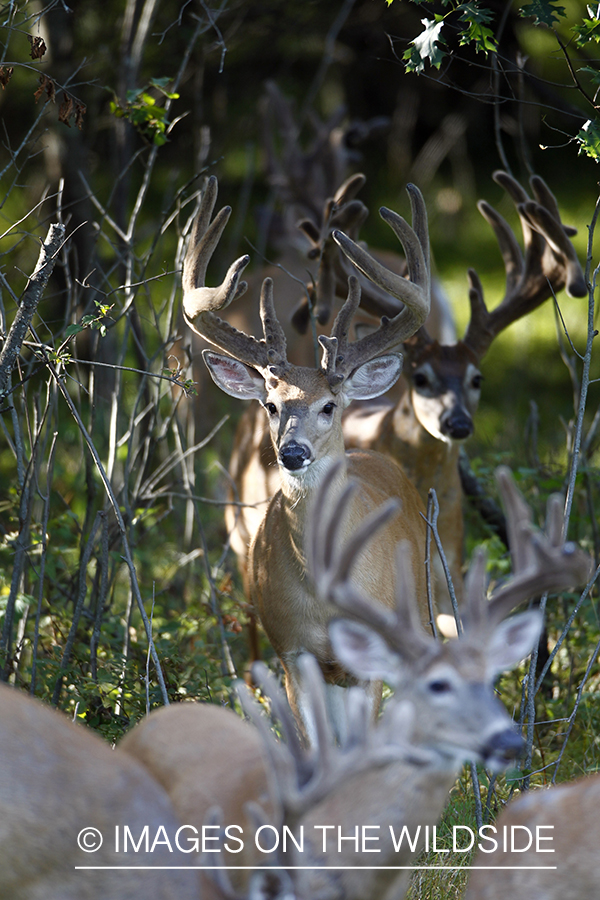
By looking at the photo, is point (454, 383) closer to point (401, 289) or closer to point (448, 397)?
point (448, 397)

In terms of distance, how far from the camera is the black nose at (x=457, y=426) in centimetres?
514

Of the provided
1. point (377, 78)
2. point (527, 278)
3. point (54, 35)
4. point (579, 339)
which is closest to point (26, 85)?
point (54, 35)

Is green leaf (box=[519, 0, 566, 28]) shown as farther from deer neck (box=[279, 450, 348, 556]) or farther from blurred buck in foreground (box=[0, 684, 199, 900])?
blurred buck in foreground (box=[0, 684, 199, 900])

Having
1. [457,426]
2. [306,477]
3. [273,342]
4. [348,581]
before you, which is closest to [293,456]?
[306,477]

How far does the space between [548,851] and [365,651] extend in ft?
1.92

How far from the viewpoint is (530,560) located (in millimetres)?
2291

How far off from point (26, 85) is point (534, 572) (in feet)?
28.2

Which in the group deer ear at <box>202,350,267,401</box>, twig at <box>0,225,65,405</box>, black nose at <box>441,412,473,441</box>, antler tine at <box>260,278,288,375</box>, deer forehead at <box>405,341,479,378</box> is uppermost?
twig at <box>0,225,65,405</box>

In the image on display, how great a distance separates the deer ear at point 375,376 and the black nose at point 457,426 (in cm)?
70

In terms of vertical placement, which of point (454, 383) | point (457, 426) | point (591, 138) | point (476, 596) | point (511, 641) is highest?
point (591, 138)

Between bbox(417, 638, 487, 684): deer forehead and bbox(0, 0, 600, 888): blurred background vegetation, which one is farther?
bbox(0, 0, 600, 888): blurred background vegetation

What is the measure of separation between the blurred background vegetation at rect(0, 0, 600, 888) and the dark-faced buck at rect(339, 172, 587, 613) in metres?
0.28

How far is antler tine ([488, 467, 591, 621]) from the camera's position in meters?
2.27

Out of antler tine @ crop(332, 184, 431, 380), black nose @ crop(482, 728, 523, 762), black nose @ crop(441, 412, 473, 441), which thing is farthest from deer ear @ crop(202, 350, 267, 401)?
black nose @ crop(482, 728, 523, 762)
